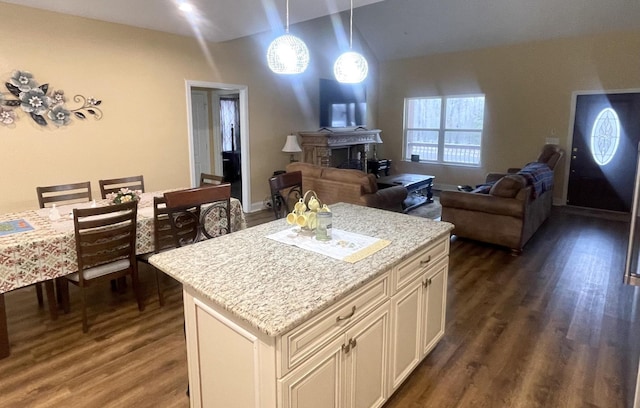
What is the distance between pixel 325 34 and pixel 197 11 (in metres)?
3.89

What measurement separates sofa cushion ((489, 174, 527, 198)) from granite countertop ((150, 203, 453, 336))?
2457 mm

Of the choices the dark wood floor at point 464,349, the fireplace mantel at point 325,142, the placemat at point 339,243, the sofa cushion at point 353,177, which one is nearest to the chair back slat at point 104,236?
the dark wood floor at point 464,349

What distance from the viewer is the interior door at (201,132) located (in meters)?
7.10

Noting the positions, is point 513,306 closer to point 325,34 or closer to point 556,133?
point 556,133

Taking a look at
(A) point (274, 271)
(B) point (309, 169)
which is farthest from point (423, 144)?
(A) point (274, 271)

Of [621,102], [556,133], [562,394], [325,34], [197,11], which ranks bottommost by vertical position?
[562,394]

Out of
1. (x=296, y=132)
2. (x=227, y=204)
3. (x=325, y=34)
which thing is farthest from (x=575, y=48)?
(x=227, y=204)

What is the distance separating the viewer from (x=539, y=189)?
16.0 ft

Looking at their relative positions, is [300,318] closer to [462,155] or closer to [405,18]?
[405,18]

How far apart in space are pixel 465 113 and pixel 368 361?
24.1 feet

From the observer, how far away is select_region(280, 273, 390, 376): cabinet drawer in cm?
139

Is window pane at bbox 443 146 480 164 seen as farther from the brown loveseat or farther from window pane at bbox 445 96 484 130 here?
the brown loveseat

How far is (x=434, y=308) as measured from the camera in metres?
2.42

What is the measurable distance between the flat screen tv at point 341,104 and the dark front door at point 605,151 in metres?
4.00
